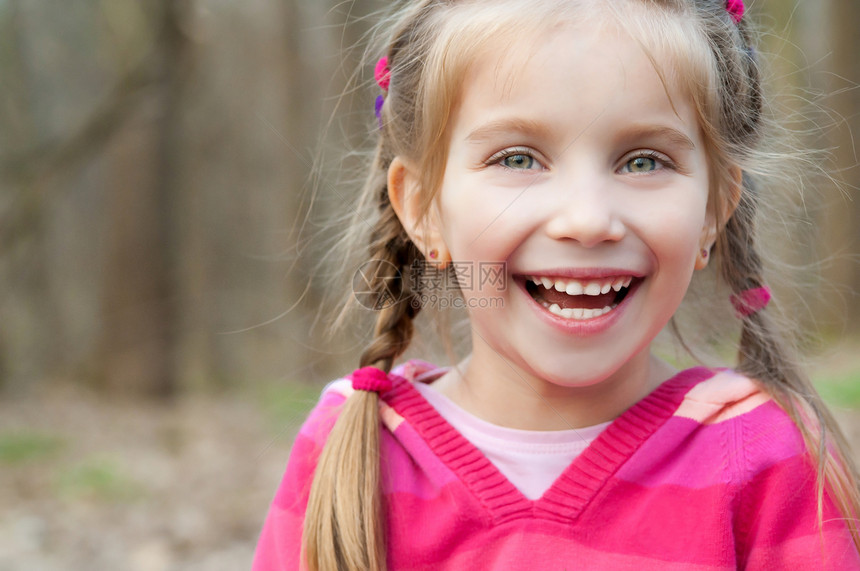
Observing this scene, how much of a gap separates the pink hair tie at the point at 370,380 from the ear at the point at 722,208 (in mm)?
633

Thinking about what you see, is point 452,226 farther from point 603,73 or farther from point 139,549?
point 139,549

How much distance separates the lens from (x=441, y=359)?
2.17 meters

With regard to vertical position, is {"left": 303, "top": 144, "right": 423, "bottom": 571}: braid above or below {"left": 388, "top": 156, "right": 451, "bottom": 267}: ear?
below

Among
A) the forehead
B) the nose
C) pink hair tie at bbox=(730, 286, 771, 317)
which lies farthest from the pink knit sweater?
the forehead

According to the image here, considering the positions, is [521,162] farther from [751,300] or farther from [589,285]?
[751,300]

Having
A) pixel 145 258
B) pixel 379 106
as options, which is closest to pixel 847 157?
pixel 145 258

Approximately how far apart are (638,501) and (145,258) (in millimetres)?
5496

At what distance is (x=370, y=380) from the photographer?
1.64m

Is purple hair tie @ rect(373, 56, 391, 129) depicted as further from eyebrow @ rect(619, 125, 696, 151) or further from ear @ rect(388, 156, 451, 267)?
eyebrow @ rect(619, 125, 696, 151)

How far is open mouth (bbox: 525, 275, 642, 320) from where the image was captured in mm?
1389

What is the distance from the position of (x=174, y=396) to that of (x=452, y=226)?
5314 mm

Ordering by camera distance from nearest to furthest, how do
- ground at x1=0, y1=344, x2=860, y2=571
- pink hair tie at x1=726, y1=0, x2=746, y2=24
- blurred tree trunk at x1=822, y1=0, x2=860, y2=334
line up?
1. pink hair tie at x1=726, y1=0, x2=746, y2=24
2. ground at x1=0, y1=344, x2=860, y2=571
3. blurred tree trunk at x1=822, y1=0, x2=860, y2=334

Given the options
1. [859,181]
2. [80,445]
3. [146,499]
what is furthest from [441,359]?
[859,181]

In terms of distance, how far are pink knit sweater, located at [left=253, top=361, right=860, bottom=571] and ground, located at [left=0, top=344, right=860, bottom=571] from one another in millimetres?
370
